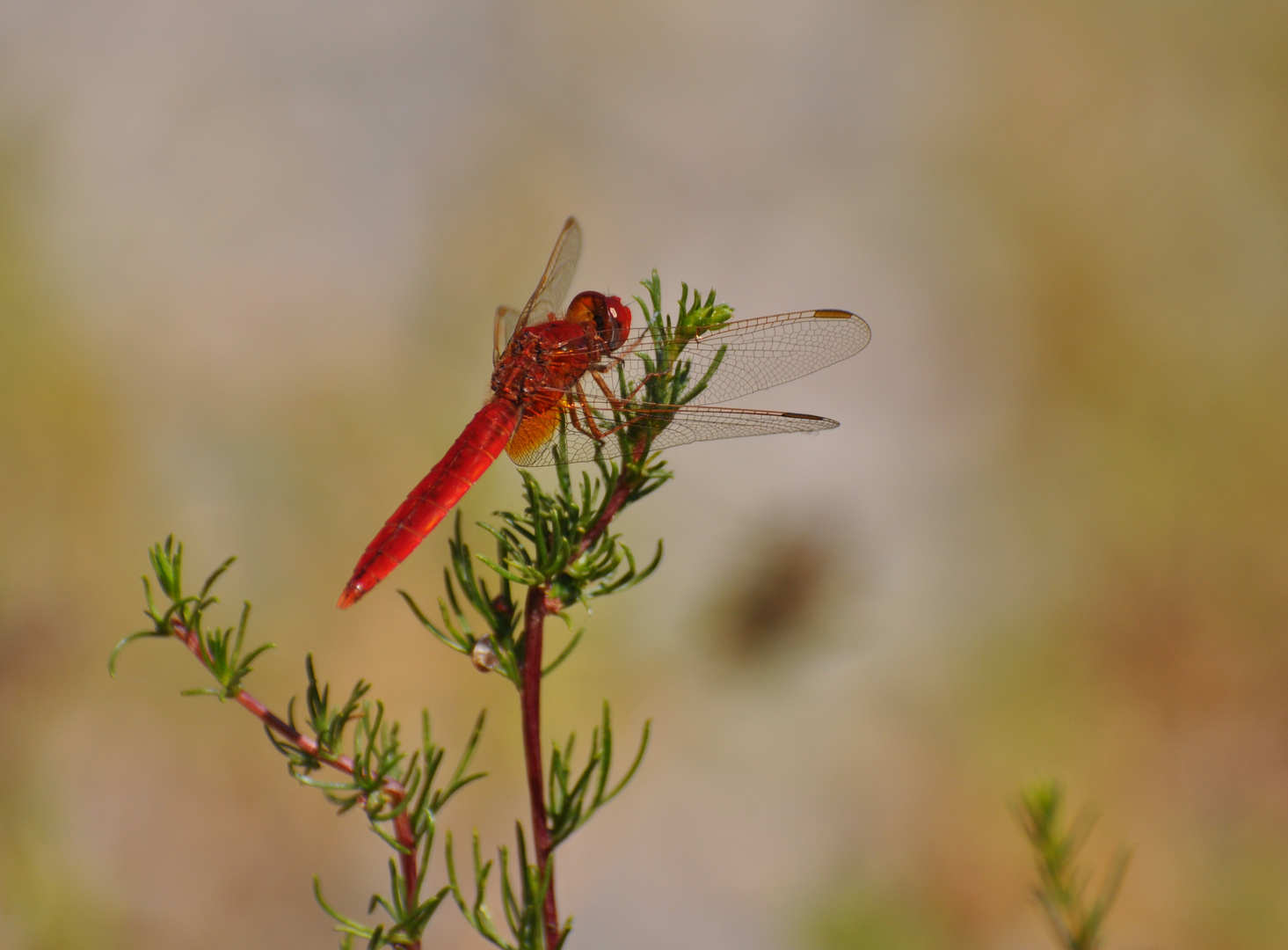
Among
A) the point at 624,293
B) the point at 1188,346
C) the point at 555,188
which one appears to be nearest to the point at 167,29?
the point at 555,188

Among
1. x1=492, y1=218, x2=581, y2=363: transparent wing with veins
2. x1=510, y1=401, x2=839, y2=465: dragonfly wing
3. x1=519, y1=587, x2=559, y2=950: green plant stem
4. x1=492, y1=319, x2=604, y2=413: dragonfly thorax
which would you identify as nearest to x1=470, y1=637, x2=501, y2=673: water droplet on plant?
x1=519, y1=587, x2=559, y2=950: green plant stem

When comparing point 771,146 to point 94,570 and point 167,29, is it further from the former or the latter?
point 94,570

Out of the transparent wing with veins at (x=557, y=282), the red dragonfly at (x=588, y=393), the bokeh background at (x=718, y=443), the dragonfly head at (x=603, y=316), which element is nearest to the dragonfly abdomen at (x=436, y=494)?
the red dragonfly at (x=588, y=393)

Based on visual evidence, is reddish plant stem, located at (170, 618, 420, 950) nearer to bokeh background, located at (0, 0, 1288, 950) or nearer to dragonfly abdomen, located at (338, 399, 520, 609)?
dragonfly abdomen, located at (338, 399, 520, 609)

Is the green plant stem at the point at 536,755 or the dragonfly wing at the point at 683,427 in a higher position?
the dragonfly wing at the point at 683,427

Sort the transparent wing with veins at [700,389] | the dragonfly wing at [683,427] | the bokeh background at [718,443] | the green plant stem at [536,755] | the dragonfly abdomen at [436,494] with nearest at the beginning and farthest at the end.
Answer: the green plant stem at [536,755] → the transparent wing with veins at [700,389] → the dragonfly abdomen at [436,494] → the dragonfly wing at [683,427] → the bokeh background at [718,443]

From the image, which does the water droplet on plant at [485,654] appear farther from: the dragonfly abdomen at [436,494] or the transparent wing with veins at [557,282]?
the transparent wing with veins at [557,282]

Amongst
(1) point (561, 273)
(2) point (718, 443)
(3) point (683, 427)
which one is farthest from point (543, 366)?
(2) point (718, 443)

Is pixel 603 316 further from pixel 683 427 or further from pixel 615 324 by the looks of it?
pixel 683 427
